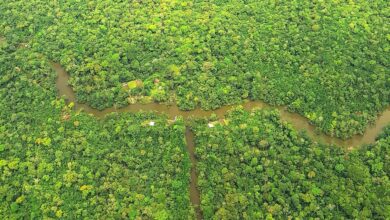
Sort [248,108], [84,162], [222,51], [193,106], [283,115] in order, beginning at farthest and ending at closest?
[222,51], [248,108], [193,106], [283,115], [84,162]

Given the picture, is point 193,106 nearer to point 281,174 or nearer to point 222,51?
point 222,51

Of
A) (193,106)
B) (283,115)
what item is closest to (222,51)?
(193,106)

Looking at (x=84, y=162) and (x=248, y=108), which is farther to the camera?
(x=248, y=108)

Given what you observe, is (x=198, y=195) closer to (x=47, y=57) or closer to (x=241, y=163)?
(x=241, y=163)

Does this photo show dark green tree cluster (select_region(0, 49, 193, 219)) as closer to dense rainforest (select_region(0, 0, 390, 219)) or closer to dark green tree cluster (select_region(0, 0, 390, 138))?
dense rainforest (select_region(0, 0, 390, 219))

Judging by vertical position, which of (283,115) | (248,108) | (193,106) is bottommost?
(283,115)
